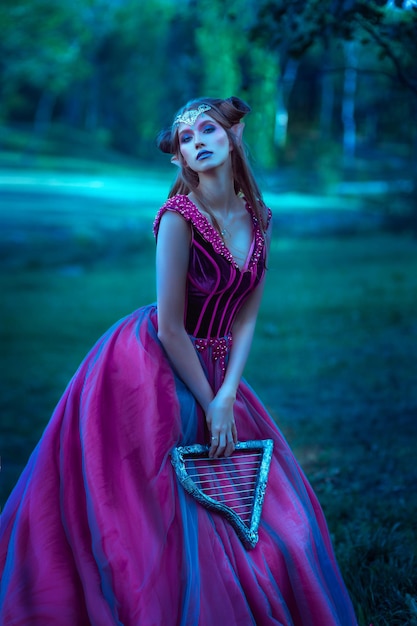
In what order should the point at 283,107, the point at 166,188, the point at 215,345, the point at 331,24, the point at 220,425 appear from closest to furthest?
the point at 220,425, the point at 215,345, the point at 331,24, the point at 283,107, the point at 166,188

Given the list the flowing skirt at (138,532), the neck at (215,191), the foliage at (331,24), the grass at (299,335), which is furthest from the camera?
the grass at (299,335)

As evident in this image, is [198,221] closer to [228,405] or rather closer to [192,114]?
[192,114]

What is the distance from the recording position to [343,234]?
22.0ft

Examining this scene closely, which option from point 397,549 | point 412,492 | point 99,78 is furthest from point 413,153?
point 397,549

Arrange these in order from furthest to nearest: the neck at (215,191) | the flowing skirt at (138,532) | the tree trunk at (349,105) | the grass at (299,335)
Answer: the tree trunk at (349,105) < the grass at (299,335) < the neck at (215,191) < the flowing skirt at (138,532)

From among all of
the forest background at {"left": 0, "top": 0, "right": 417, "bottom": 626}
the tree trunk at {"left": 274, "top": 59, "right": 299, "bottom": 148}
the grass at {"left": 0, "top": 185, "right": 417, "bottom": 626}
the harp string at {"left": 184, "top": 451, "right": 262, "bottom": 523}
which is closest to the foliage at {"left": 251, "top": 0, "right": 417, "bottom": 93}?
the harp string at {"left": 184, "top": 451, "right": 262, "bottom": 523}

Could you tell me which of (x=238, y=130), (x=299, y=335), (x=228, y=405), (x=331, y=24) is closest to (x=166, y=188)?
(x=299, y=335)

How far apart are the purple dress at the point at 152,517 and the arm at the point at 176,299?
3cm

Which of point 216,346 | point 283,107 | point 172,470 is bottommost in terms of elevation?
point 172,470

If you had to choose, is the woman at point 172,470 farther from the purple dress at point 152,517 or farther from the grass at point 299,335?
the grass at point 299,335

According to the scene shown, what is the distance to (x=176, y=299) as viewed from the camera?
179 centimetres

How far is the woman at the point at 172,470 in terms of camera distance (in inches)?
66.7

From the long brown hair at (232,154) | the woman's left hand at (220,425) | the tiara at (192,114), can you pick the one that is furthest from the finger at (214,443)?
the tiara at (192,114)

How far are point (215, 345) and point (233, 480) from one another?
348 millimetres
